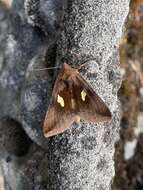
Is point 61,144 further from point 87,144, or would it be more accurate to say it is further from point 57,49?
point 57,49

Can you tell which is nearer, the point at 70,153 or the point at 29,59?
the point at 70,153

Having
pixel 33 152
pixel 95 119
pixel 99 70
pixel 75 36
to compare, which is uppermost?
pixel 75 36

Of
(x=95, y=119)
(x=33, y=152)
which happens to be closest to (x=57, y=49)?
(x=95, y=119)
